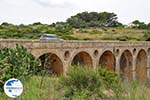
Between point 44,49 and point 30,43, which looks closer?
point 30,43

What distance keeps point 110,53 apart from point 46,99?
81.3ft

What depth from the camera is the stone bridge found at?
20330 mm

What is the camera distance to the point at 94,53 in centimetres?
2691

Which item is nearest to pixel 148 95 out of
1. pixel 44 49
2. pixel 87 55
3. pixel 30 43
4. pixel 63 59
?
pixel 30 43

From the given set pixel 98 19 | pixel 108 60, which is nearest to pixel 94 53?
pixel 108 60

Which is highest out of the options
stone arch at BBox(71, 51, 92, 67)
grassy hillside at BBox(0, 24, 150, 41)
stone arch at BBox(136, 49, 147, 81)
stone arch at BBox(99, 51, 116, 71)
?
grassy hillside at BBox(0, 24, 150, 41)

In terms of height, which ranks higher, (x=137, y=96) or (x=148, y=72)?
(x=137, y=96)

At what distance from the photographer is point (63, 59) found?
23375 mm

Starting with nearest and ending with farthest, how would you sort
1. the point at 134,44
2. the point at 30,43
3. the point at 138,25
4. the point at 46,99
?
the point at 46,99 < the point at 30,43 < the point at 134,44 < the point at 138,25

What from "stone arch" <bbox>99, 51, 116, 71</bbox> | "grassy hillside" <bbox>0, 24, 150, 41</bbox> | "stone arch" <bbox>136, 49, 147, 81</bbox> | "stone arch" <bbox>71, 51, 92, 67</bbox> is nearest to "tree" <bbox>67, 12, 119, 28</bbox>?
"grassy hillside" <bbox>0, 24, 150, 41</bbox>

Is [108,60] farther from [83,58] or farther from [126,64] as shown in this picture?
[83,58]

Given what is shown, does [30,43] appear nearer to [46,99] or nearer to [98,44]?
[98,44]

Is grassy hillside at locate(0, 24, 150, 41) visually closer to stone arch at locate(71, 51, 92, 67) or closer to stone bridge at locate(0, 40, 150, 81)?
stone bridge at locate(0, 40, 150, 81)

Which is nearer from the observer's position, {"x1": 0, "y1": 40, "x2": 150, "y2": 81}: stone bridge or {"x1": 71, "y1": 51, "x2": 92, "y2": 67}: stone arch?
{"x1": 0, "y1": 40, "x2": 150, "y2": 81}: stone bridge
